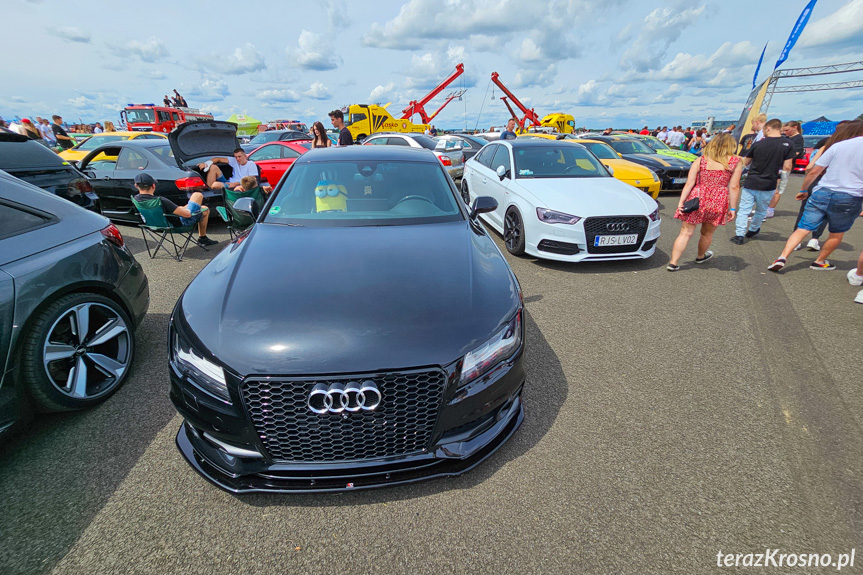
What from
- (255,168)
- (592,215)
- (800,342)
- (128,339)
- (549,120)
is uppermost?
(549,120)

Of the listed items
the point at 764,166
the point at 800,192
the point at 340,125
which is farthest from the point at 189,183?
the point at 764,166

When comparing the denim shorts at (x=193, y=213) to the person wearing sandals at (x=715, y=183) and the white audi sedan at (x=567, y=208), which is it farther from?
the person wearing sandals at (x=715, y=183)

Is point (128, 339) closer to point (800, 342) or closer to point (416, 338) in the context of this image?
point (416, 338)

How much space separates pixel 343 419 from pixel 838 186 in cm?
582

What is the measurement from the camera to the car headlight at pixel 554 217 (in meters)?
4.65

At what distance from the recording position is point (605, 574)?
1558 mm

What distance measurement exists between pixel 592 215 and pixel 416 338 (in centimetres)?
377

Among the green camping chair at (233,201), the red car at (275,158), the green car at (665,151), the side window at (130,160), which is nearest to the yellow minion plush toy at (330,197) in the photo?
the green camping chair at (233,201)

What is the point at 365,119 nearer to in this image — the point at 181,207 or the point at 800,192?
the point at 181,207

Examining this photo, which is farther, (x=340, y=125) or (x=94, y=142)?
(x=94, y=142)

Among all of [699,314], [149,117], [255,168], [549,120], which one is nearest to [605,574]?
[699,314]

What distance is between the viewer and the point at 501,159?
6270 millimetres

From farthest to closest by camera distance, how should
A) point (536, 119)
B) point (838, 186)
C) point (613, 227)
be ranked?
point (536, 119) → point (613, 227) → point (838, 186)

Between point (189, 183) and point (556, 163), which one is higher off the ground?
point (556, 163)
